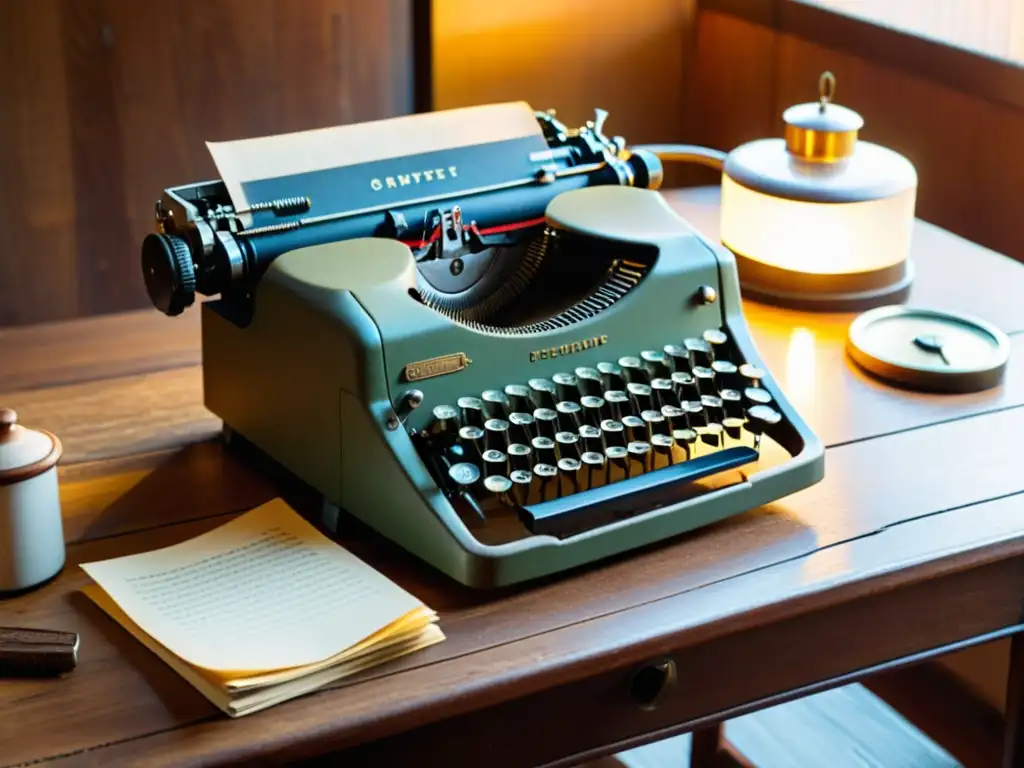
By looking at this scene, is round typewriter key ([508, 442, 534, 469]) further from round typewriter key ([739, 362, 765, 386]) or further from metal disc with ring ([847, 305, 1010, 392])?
metal disc with ring ([847, 305, 1010, 392])

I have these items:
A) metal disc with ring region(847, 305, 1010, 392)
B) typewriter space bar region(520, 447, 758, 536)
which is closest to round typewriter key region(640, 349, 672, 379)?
typewriter space bar region(520, 447, 758, 536)

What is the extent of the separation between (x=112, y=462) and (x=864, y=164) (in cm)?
97

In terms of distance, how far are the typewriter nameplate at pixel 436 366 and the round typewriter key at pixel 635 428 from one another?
164 millimetres

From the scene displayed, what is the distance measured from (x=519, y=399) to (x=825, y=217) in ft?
1.99

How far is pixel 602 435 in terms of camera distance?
4.19ft

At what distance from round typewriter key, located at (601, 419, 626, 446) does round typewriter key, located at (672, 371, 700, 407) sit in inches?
3.5

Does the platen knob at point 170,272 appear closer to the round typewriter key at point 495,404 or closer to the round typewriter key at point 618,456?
the round typewriter key at point 495,404

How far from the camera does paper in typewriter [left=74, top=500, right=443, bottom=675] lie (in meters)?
1.04

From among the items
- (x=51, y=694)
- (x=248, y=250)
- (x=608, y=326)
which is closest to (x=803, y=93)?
(x=608, y=326)

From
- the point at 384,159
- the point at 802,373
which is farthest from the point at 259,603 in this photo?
the point at 802,373

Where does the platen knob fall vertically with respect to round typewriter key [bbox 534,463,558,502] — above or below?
above

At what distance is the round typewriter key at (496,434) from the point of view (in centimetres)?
124

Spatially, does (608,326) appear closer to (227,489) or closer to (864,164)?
(227,489)

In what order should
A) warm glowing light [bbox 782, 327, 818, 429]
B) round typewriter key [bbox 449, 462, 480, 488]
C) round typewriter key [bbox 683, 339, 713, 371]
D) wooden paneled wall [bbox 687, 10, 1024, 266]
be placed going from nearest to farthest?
round typewriter key [bbox 449, 462, 480, 488] → round typewriter key [bbox 683, 339, 713, 371] → warm glowing light [bbox 782, 327, 818, 429] → wooden paneled wall [bbox 687, 10, 1024, 266]
